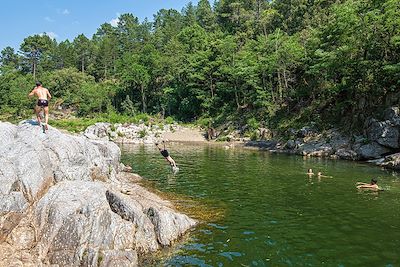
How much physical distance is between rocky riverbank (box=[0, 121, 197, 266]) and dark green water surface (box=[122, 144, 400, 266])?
153 cm

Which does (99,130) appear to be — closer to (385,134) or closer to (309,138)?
(309,138)

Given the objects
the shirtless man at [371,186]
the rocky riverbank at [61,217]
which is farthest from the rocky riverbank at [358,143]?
the rocky riverbank at [61,217]

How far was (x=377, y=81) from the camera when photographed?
1788 inches

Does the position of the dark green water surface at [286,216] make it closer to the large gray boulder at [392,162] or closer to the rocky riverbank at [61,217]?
the rocky riverbank at [61,217]

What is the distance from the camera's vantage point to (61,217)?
44.3 ft

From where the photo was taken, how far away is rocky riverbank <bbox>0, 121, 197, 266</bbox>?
12.6 meters

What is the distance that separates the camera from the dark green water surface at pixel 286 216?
13820 mm

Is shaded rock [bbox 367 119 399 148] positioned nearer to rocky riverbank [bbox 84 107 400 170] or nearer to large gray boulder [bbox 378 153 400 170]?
rocky riverbank [bbox 84 107 400 170]

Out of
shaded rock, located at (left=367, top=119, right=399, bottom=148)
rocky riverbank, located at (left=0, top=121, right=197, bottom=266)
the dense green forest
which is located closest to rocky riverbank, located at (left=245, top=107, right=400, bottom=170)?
shaded rock, located at (left=367, top=119, right=399, bottom=148)

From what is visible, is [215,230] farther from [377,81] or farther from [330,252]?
[377,81]

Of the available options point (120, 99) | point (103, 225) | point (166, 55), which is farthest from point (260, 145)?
point (120, 99)

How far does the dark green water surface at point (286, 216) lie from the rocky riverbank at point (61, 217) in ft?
5.01

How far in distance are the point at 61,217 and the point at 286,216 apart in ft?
37.2

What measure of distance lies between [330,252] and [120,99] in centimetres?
9755
